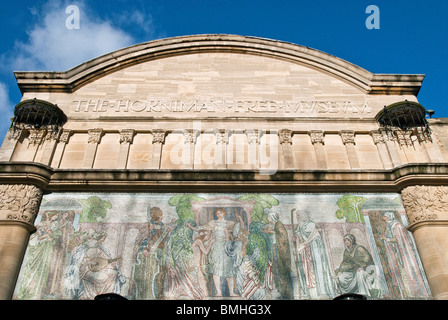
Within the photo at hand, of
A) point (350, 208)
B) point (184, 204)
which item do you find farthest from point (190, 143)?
point (350, 208)

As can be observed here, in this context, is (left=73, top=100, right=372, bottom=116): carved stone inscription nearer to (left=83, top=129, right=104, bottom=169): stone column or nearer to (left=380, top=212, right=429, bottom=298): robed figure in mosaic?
(left=83, top=129, right=104, bottom=169): stone column

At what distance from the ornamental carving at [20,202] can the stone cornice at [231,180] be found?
308mm

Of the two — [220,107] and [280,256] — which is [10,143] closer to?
[220,107]

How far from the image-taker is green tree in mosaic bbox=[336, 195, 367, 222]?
10.7 meters

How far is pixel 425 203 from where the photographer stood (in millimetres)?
10562

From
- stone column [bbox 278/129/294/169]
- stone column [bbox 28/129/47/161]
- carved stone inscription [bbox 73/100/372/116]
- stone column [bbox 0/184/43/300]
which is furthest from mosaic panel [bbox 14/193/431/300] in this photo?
carved stone inscription [bbox 73/100/372/116]

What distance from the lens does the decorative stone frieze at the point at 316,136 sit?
488 inches

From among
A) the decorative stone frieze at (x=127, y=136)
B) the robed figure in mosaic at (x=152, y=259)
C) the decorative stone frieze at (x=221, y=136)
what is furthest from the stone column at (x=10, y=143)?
the decorative stone frieze at (x=221, y=136)

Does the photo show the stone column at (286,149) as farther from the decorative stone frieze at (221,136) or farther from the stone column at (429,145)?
the stone column at (429,145)

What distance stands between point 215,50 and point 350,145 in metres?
6.09

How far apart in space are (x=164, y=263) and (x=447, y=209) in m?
7.25

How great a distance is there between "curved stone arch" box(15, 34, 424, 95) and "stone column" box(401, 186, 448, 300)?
4233mm

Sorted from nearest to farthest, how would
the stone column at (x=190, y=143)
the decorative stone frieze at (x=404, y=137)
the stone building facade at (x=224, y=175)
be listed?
the stone building facade at (x=224, y=175) → the stone column at (x=190, y=143) → the decorative stone frieze at (x=404, y=137)
